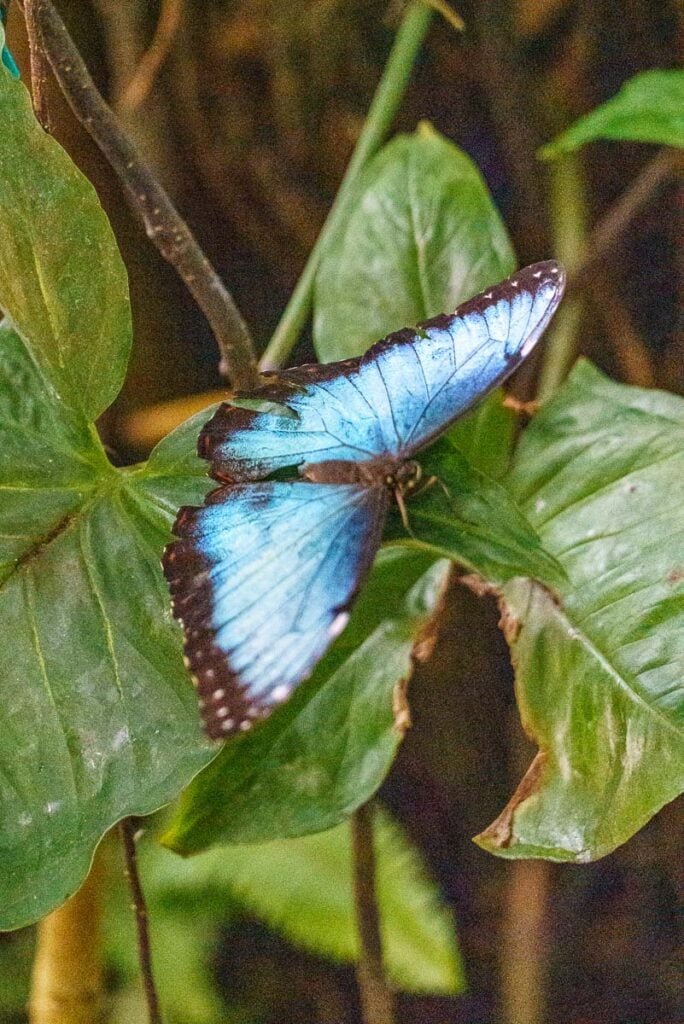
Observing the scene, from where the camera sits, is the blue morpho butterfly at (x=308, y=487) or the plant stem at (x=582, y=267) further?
the plant stem at (x=582, y=267)

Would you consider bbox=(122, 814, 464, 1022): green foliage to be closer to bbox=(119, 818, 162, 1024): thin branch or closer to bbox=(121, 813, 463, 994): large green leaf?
bbox=(121, 813, 463, 994): large green leaf

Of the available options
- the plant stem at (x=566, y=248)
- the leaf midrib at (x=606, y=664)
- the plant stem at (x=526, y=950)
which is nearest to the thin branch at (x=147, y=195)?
the leaf midrib at (x=606, y=664)

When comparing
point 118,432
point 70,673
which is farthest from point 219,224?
point 70,673

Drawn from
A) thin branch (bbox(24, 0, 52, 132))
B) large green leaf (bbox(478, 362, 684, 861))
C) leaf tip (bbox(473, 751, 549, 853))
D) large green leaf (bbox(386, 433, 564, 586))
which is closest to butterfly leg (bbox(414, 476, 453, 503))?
large green leaf (bbox(386, 433, 564, 586))

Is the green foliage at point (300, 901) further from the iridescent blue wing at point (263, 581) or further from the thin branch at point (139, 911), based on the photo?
the iridescent blue wing at point (263, 581)

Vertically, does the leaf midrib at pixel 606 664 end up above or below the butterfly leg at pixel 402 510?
below

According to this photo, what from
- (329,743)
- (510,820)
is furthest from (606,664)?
(329,743)
